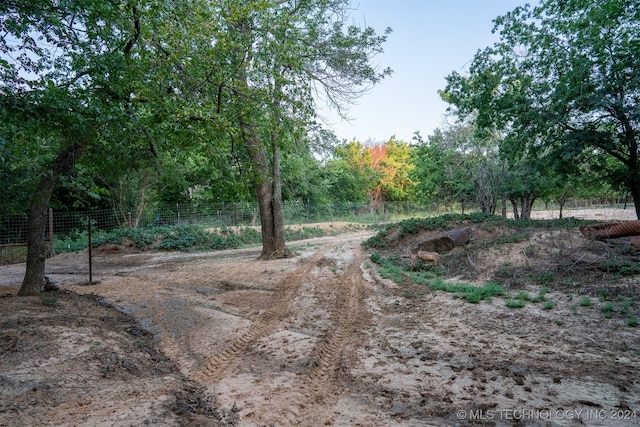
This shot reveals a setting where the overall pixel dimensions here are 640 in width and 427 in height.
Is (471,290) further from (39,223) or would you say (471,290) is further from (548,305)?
(39,223)

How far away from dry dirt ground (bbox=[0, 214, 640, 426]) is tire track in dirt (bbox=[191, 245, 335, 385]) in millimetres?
27

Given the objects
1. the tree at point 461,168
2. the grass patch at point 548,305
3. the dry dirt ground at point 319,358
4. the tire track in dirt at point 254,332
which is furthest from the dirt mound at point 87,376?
the tree at point 461,168

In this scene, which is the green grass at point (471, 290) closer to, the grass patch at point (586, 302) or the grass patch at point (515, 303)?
the grass patch at point (515, 303)

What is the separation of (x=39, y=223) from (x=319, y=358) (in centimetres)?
575

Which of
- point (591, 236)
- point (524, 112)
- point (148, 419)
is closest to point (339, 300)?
point (148, 419)

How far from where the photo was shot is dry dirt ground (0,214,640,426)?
2.94m

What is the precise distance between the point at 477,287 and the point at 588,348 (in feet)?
9.49

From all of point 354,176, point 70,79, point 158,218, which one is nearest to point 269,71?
point 70,79

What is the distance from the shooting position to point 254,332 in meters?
5.09

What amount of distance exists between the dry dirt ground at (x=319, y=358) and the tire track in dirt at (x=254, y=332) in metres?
0.03

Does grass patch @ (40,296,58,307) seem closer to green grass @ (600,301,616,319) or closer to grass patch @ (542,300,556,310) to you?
grass patch @ (542,300,556,310)

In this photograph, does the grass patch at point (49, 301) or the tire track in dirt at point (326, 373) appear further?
the grass patch at point (49, 301)

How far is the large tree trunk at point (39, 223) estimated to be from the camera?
6398mm

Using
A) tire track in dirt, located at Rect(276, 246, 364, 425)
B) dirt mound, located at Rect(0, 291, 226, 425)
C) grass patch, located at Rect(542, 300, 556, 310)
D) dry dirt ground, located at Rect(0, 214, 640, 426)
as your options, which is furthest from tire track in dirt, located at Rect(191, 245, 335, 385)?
grass patch, located at Rect(542, 300, 556, 310)
